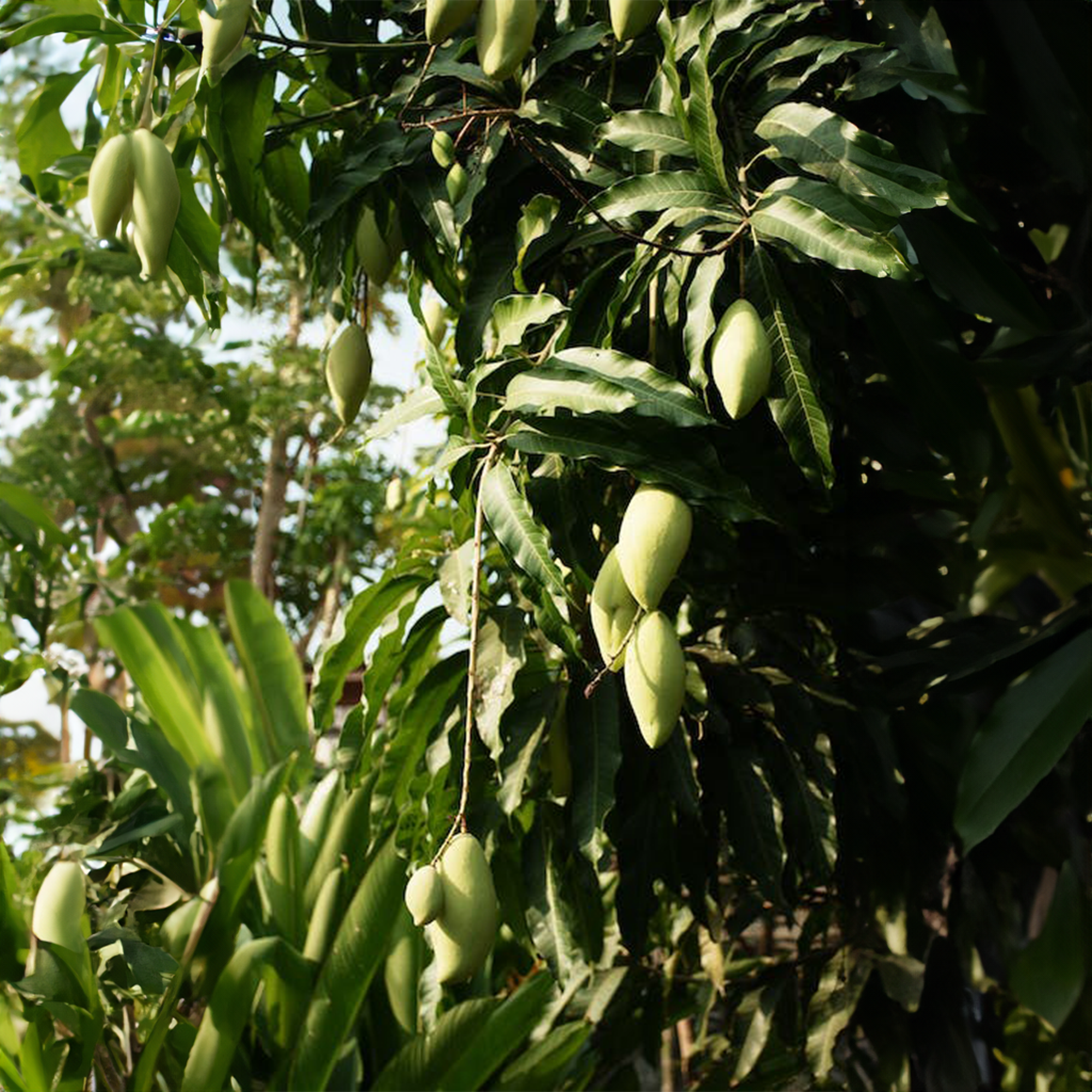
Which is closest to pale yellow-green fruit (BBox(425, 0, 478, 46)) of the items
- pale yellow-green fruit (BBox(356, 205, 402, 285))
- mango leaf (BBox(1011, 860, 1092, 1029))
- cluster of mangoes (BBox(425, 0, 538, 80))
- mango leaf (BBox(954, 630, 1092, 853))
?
cluster of mangoes (BBox(425, 0, 538, 80))

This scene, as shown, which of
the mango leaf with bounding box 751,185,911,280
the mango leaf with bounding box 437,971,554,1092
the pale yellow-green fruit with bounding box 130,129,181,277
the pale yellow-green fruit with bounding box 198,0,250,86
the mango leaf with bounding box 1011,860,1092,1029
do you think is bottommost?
the mango leaf with bounding box 1011,860,1092,1029

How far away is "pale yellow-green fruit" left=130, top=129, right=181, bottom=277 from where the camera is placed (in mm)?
722

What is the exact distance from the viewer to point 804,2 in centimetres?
83

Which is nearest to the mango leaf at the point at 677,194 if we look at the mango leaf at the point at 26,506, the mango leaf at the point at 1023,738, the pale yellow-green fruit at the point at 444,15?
the pale yellow-green fruit at the point at 444,15

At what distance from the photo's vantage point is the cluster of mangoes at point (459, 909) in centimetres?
64

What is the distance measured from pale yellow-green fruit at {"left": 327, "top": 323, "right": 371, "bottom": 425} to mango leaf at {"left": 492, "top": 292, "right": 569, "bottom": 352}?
103 millimetres

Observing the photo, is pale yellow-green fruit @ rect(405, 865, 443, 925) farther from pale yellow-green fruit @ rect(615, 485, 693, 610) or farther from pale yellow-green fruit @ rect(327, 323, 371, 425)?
pale yellow-green fruit @ rect(327, 323, 371, 425)

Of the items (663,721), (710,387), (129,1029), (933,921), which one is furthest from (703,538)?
(129,1029)

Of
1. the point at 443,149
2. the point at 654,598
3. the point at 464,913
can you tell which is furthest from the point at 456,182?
the point at 464,913

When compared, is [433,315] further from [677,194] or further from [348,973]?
[348,973]

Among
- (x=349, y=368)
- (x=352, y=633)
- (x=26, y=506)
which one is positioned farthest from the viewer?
(x=26, y=506)

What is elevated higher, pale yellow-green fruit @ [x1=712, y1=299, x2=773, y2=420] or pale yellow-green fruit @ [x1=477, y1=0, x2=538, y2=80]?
pale yellow-green fruit @ [x1=477, y1=0, x2=538, y2=80]

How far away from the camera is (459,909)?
64 cm

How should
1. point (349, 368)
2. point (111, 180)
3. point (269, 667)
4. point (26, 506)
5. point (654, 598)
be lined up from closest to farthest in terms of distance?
point (654, 598) → point (111, 180) → point (349, 368) → point (26, 506) → point (269, 667)
